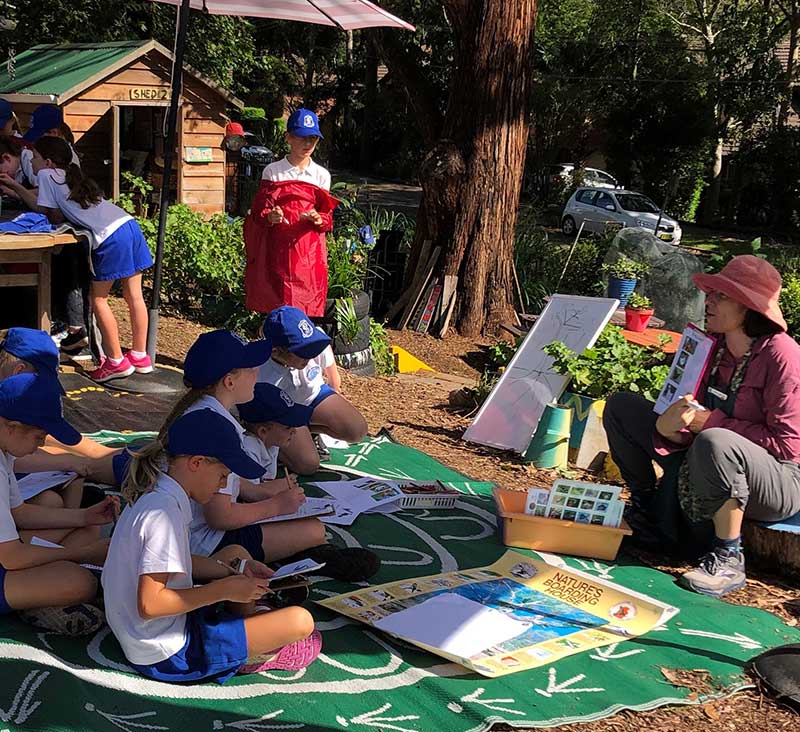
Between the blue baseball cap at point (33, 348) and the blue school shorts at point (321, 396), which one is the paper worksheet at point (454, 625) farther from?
the blue baseball cap at point (33, 348)

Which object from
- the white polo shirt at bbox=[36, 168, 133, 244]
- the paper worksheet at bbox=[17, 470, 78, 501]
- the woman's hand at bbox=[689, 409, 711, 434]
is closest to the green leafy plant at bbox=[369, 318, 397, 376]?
the white polo shirt at bbox=[36, 168, 133, 244]

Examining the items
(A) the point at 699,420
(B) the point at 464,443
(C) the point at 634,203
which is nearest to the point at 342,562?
(A) the point at 699,420

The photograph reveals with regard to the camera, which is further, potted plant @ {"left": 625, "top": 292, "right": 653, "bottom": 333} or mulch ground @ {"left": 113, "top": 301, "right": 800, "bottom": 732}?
potted plant @ {"left": 625, "top": 292, "right": 653, "bottom": 333}

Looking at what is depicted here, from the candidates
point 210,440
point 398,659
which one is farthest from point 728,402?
point 210,440

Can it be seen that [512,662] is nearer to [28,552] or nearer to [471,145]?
[28,552]

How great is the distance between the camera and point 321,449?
5121 millimetres

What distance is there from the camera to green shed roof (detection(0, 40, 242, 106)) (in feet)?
36.1

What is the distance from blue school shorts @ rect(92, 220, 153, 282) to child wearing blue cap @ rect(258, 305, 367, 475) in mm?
1525

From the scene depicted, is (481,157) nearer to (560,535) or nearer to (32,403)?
(560,535)

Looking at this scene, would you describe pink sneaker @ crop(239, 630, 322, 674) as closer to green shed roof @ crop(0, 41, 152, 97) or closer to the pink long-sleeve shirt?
the pink long-sleeve shirt

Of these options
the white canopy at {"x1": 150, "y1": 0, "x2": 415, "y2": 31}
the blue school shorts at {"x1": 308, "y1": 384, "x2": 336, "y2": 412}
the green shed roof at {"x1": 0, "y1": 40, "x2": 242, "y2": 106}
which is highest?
the white canopy at {"x1": 150, "y1": 0, "x2": 415, "y2": 31}

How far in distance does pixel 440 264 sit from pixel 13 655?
7050 millimetres

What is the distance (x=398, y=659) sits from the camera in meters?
3.21

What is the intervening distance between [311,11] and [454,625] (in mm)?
4227
